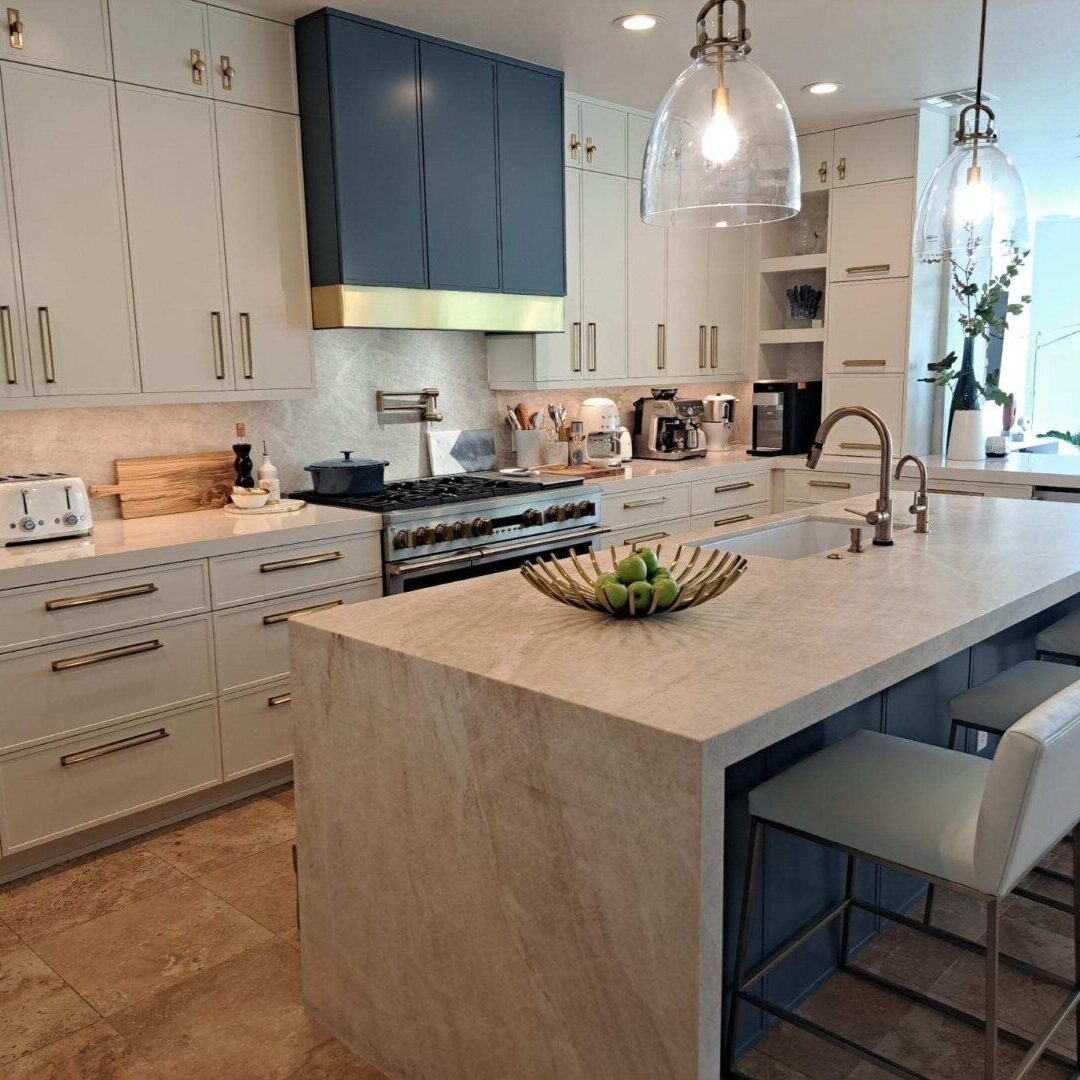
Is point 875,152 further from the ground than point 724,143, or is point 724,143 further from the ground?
point 875,152

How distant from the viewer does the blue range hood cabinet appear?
357 cm

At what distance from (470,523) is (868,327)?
259cm

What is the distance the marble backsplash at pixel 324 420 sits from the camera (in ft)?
11.2

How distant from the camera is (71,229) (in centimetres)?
311

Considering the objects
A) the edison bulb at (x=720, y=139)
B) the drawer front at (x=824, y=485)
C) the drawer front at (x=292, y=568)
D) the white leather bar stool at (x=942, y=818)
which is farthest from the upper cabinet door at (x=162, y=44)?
the drawer front at (x=824, y=485)

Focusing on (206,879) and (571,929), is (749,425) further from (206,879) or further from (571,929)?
(571,929)

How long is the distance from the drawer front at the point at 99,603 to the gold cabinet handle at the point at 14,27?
5.12 ft

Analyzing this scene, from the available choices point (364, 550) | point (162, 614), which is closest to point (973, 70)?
point (364, 550)

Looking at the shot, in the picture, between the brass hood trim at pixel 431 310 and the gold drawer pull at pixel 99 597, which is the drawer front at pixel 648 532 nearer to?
the brass hood trim at pixel 431 310

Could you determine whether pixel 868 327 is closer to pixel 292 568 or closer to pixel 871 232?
pixel 871 232

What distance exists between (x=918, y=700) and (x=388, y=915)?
4.79ft

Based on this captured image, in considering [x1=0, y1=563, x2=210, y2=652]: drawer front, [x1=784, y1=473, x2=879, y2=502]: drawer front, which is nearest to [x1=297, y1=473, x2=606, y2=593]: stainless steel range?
[x1=0, y1=563, x2=210, y2=652]: drawer front

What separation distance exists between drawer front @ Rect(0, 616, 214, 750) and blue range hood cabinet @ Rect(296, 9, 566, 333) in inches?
51.4

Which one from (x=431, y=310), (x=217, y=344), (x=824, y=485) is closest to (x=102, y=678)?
(x=217, y=344)
